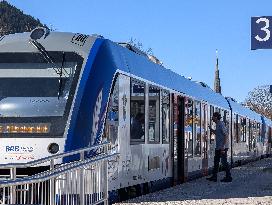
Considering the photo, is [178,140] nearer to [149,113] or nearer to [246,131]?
[149,113]

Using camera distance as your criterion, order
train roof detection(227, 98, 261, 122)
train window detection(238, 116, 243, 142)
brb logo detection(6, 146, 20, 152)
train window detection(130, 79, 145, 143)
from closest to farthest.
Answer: brb logo detection(6, 146, 20, 152)
train window detection(130, 79, 145, 143)
train roof detection(227, 98, 261, 122)
train window detection(238, 116, 243, 142)

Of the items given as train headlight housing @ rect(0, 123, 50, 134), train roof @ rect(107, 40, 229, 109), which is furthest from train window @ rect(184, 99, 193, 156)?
train headlight housing @ rect(0, 123, 50, 134)

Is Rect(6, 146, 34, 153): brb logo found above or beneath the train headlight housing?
beneath

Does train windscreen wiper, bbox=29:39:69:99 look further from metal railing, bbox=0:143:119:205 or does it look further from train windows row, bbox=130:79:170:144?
train windows row, bbox=130:79:170:144

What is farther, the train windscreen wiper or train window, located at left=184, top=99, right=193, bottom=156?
train window, located at left=184, top=99, right=193, bottom=156

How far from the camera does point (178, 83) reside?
58.2 feet

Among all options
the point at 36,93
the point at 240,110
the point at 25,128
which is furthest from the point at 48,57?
the point at 240,110

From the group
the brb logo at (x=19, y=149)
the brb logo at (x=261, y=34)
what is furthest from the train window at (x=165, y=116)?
→ the brb logo at (x=19, y=149)

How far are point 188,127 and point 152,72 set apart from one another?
156 inches

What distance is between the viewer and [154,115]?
14.3m

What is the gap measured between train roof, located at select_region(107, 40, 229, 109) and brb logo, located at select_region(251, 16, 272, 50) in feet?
7.59

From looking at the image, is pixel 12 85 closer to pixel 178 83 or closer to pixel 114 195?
pixel 114 195

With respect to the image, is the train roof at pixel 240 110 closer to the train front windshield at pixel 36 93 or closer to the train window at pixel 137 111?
the train window at pixel 137 111

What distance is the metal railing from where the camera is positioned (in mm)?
7560
